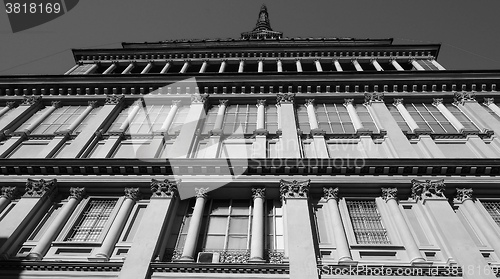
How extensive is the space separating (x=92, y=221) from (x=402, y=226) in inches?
430

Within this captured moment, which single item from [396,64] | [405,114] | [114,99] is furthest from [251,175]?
[396,64]

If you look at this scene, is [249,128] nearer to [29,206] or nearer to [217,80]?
[217,80]

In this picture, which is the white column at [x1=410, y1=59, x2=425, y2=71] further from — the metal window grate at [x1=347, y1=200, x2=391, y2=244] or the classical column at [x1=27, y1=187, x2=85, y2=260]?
the classical column at [x1=27, y1=187, x2=85, y2=260]

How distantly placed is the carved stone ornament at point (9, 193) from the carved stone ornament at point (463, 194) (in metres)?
16.6

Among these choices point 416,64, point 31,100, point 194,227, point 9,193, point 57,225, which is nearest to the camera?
point 194,227

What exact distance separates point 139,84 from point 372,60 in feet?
49.8

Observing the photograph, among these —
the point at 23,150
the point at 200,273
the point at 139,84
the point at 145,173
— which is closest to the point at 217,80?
the point at 139,84

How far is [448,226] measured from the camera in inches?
473

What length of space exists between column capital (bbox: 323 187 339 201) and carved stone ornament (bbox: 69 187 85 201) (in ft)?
30.5

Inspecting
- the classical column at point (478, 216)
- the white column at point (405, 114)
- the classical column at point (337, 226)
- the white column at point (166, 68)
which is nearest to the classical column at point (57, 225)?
the classical column at point (337, 226)

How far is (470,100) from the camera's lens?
1930 centimetres

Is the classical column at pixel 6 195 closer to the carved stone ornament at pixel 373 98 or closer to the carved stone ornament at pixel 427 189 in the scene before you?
the carved stone ornament at pixel 427 189

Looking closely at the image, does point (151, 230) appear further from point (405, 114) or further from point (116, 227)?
point (405, 114)

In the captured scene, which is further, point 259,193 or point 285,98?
point 285,98
